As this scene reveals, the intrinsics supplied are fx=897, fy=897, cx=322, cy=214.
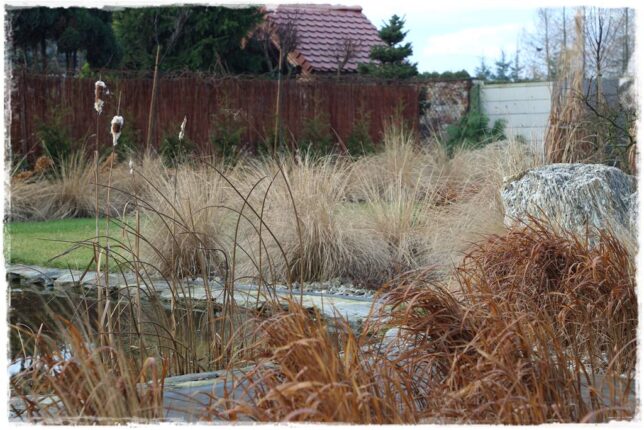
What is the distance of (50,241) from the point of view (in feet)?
28.4

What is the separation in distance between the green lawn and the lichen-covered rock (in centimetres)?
308

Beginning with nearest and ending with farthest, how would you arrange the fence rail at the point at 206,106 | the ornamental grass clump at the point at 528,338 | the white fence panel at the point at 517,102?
the ornamental grass clump at the point at 528,338, the fence rail at the point at 206,106, the white fence panel at the point at 517,102

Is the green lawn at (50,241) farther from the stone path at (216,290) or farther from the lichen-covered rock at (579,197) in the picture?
the lichen-covered rock at (579,197)

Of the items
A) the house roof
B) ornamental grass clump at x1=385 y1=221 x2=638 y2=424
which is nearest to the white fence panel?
the house roof

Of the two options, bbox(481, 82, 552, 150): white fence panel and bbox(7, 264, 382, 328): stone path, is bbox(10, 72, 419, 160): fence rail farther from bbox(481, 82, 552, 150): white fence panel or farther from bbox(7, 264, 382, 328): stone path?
bbox(7, 264, 382, 328): stone path

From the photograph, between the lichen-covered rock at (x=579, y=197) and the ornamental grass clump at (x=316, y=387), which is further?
the lichen-covered rock at (x=579, y=197)

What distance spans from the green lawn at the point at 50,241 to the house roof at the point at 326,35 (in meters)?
10.4

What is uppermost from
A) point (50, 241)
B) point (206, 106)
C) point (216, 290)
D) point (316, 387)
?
point (206, 106)

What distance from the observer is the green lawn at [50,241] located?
296 inches

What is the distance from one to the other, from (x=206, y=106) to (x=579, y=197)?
33.5 feet

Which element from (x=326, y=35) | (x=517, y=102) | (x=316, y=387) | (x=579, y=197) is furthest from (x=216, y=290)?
(x=326, y=35)

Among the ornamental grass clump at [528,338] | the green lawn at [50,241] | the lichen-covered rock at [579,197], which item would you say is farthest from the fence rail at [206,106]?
the ornamental grass clump at [528,338]

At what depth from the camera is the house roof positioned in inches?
797

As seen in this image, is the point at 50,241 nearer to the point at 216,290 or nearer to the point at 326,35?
the point at 216,290
